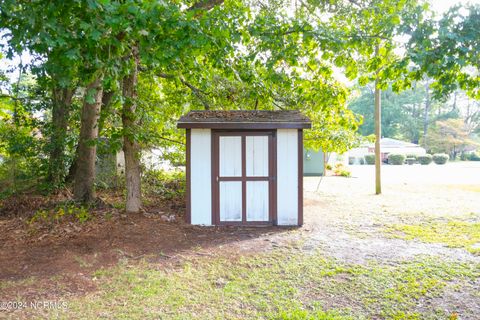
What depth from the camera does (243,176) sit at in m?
7.04

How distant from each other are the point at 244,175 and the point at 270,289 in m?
3.34

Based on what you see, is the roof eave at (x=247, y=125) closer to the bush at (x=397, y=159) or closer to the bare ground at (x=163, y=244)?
the bare ground at (x=163, y=244)

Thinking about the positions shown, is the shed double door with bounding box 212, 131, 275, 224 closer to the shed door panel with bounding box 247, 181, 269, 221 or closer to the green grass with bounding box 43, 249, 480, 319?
the shed door panel with bounding box 247, 181, 269, 221

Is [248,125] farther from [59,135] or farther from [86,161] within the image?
[59,135]

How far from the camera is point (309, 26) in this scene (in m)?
6.30

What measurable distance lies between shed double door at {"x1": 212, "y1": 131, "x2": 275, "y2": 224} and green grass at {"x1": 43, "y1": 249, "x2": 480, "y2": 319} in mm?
2036

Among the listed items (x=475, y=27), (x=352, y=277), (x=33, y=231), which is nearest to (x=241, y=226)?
(x=352, y=277)

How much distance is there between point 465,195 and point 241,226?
28.6ft

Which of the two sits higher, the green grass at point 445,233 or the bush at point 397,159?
the bush at point 397,159

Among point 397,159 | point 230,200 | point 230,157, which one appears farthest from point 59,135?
point 397,159

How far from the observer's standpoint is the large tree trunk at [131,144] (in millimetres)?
7012

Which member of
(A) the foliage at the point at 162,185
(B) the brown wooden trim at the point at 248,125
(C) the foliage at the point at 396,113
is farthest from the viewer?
(C) the foliage at the point at 396,113

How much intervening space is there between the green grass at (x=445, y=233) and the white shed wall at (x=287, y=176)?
6.08ft

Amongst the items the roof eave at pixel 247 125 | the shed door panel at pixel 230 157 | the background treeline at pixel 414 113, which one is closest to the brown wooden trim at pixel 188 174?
the roof eave at pixel 247 125
